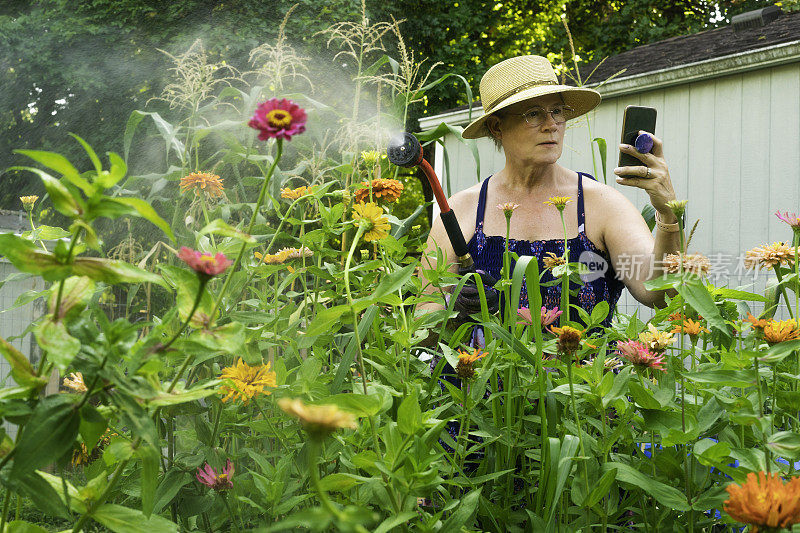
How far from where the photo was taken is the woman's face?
5.83 ft

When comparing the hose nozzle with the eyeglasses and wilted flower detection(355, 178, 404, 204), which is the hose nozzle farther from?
the eyeglasses

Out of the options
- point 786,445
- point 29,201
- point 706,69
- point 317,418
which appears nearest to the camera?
point 317,418

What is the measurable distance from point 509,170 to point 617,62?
17.9 ft

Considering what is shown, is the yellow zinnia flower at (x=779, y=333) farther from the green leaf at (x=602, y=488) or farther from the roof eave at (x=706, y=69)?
the roof eave at (x=706, y=69)

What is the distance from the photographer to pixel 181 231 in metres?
1.09

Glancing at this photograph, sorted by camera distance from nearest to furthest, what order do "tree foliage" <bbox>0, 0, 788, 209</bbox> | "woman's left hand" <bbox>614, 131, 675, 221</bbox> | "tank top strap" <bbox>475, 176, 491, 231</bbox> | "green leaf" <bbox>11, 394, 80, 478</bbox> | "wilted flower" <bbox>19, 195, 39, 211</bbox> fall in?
"green leaf" <bbox>11, 394, 80, 478</bbox> < "wilted flower" <bbox>19, 195, 39, 211</bbox> < "woman's left hand" <bbox>614, 131, 675, 221</bbox> < "tank top strap" <bbox>475, 176, 491, 231</bbox> < "tree foliage" <bbox>0, 0, 788, 209</bbox>

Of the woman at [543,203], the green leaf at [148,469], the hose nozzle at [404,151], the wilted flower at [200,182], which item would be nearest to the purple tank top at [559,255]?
the woman at [543,203]

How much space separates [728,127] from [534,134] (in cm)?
372

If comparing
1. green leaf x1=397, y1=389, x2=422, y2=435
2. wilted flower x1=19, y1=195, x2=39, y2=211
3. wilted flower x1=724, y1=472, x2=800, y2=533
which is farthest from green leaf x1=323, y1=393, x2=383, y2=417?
wilted flower x1=19, y1=195, x2=39, y2=211

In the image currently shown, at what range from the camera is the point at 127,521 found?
19.0 inches

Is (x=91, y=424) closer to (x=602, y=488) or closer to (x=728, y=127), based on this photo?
(x=602, y=488)

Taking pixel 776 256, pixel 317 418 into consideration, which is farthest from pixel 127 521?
pixel 776 256

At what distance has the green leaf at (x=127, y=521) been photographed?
475 millimetres

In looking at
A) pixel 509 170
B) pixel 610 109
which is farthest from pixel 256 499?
pixel 610 109
